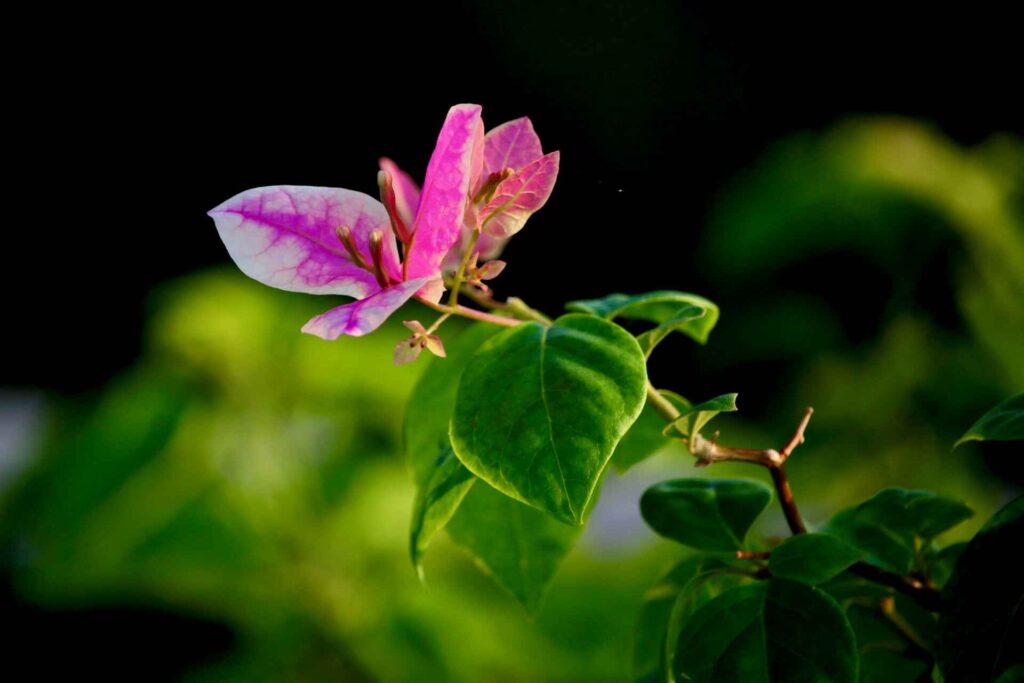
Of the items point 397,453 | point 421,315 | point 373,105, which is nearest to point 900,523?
point 397,453

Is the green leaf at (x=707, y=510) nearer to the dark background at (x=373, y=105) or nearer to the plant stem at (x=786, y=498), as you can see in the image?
A: the plant stem at (x=786, y=498)

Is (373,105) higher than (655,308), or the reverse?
(655,308)

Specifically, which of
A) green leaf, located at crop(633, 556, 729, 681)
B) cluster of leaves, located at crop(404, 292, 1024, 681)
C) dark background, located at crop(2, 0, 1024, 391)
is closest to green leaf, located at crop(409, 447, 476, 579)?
cluster of leaves, located at crop(404, 292, 1024, 681)

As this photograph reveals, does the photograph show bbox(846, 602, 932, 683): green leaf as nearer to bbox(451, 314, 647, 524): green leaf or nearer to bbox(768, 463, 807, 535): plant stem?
bbox(768, 463, 807, 535): plant stem

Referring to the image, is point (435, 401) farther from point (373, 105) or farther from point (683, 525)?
point (373, 105)

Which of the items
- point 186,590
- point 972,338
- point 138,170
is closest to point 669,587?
point 186,590

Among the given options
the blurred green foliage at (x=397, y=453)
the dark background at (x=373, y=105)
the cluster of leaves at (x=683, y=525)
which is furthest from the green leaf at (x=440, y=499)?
the dark background at (x=373, y=105)
